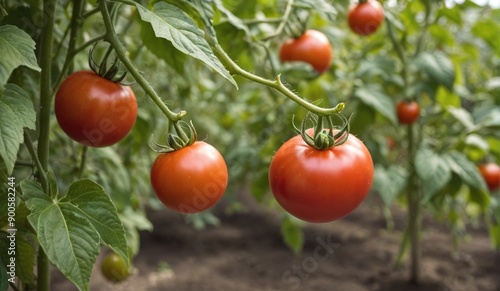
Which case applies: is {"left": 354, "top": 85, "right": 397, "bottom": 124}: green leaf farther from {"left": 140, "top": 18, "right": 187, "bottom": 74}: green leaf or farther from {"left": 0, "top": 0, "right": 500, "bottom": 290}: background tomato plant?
{"left": 140, "top": 18, "right": 187, "bottom": 74}: green leaf

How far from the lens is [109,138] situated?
2.72 feet

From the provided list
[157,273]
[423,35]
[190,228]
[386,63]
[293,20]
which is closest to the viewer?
[293,20]

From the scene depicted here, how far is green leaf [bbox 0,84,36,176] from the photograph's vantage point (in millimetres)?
621

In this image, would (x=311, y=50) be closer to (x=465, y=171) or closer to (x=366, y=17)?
(x=366, y=17)

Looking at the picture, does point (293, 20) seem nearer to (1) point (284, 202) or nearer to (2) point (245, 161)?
(2) point (245, 161)

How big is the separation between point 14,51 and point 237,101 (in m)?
2.28

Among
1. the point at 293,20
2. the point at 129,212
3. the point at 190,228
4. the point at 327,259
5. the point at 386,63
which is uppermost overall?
the point at 293,20

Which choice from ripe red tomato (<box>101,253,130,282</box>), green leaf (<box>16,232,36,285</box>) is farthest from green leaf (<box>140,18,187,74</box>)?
ripe red tomato (<box>101,253,130,282</box>)

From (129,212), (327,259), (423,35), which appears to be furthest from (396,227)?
(129,212)

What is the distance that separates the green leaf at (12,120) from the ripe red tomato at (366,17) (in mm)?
A: 1009

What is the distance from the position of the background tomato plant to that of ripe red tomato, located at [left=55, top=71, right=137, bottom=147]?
63 mm

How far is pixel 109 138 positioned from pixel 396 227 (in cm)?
248

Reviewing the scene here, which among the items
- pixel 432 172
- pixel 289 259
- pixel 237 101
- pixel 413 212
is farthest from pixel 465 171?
pixel 237 101

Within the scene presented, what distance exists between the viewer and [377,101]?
1725mm
